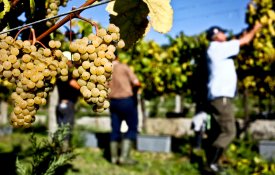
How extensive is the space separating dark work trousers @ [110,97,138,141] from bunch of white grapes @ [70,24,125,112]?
13.6 ft

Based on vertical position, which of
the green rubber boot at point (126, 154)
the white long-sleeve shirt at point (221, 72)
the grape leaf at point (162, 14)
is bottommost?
the green rubber boot at point (126, 154)

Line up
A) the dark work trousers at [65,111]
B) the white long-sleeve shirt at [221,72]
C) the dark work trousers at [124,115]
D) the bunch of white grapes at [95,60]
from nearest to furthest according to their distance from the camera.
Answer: the bunch of white grapes at [95,60]
the white long-sleeve shirt at [221,72]
the dark work trousers at [124,115]
the dark work trousers at [65,111]

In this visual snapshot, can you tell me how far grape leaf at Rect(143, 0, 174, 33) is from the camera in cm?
105

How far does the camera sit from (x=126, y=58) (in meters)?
8.70

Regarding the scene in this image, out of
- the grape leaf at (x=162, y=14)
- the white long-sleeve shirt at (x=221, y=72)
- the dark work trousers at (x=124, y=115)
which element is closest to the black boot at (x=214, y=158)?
the white long-sleeve shirt at (x=221, y=72)

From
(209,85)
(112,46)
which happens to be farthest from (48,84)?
(209,85)

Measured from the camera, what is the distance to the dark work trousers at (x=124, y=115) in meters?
5.24

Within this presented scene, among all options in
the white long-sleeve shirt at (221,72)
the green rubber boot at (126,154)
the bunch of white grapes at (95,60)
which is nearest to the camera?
the bunch of white grapes at (95,60)

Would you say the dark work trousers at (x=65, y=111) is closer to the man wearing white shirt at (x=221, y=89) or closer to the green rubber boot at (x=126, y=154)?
the green rubber boot at (x=126, y=154)

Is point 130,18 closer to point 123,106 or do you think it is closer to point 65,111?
point 123,106

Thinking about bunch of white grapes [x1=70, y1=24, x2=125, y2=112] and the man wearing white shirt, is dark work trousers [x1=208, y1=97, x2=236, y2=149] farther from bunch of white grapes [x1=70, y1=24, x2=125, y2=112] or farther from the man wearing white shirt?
bunch of white grapes [x1=70, y1=24, x2=125, y2=112]

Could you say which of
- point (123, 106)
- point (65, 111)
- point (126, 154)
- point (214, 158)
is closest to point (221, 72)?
point (214, 158)

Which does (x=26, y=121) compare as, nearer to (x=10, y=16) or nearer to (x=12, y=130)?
(x=10, y=16)

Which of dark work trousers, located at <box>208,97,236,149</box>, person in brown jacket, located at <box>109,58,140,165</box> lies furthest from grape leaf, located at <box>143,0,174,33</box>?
person in brown jacket, located at <box>109,58,140,165</box>
